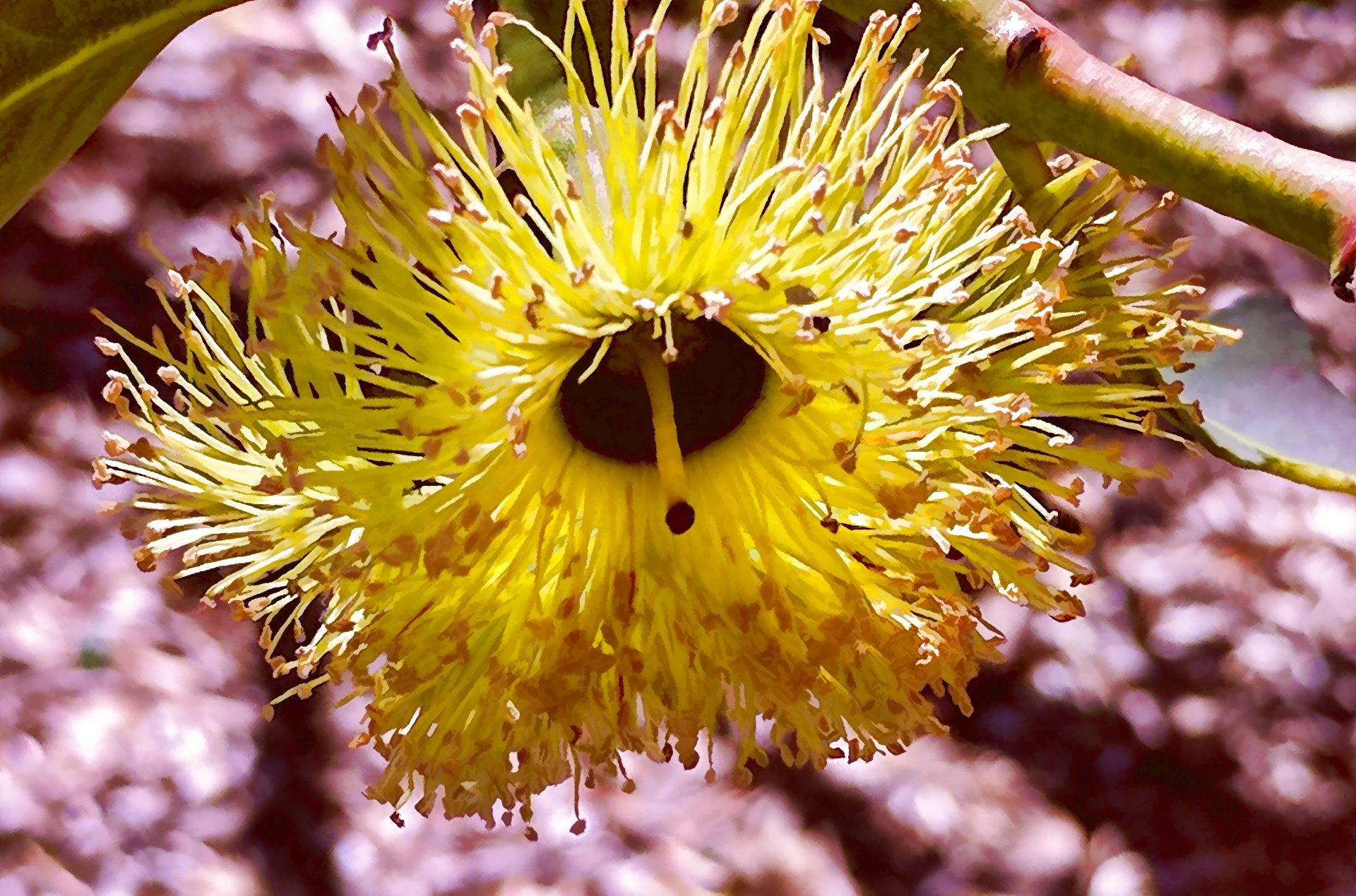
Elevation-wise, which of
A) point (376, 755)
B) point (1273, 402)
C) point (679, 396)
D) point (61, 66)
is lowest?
point (376, 755)

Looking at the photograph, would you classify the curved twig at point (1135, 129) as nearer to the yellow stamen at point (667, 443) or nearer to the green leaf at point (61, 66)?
the yellow stamen at point (667, 443)

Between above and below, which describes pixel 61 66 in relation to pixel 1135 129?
above

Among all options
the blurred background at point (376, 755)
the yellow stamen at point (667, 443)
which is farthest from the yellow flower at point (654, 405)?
the blurred background at point (376, 755)

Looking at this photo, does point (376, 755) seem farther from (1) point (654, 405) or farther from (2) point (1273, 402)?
(2) point (1273, 402)

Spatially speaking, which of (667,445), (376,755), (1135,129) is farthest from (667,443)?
(376,755)

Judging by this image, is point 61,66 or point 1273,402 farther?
point 1273,402

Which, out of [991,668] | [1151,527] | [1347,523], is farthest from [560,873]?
[1347,523]
